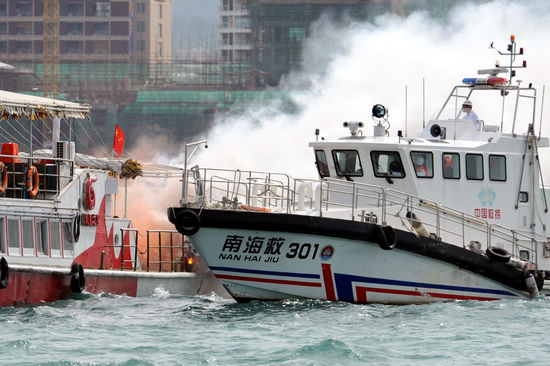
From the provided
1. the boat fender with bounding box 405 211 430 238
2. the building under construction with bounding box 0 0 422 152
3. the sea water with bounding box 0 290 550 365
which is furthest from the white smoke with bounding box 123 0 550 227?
the building under construction with bounding box 0 0 422 152

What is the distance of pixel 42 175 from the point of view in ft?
80.1

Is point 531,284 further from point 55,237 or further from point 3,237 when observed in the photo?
point 3,237

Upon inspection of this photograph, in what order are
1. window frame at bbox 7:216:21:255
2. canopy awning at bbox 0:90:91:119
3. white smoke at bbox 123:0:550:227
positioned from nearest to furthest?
window frame at bbox 7:216:21:255, canopy awning at bbox 0:90:91:119, white smoke at bbox 123:0:550:227

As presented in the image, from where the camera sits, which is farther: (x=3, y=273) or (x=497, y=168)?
(x=497, y=168)

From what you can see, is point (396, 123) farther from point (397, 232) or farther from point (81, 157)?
point (397, 232)

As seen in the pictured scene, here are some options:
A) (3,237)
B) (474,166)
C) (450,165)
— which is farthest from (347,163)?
(3,237)

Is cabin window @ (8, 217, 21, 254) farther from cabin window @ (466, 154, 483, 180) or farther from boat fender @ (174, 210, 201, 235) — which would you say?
cabin window @ (466, 154, 483, 180)

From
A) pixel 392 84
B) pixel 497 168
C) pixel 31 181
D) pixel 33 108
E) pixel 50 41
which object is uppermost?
pixel 50 41

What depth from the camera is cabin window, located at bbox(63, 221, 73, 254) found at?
2455cm

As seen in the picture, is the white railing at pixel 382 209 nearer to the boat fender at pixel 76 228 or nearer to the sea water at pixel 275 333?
the sea water at pixel 275 333

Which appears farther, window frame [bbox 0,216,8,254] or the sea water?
window frame [bbox 0,216,8,254]

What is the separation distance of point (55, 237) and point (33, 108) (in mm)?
3082

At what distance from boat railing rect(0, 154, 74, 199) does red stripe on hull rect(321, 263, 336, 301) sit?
6075 millimetres

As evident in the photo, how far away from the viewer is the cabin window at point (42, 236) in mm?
24062
